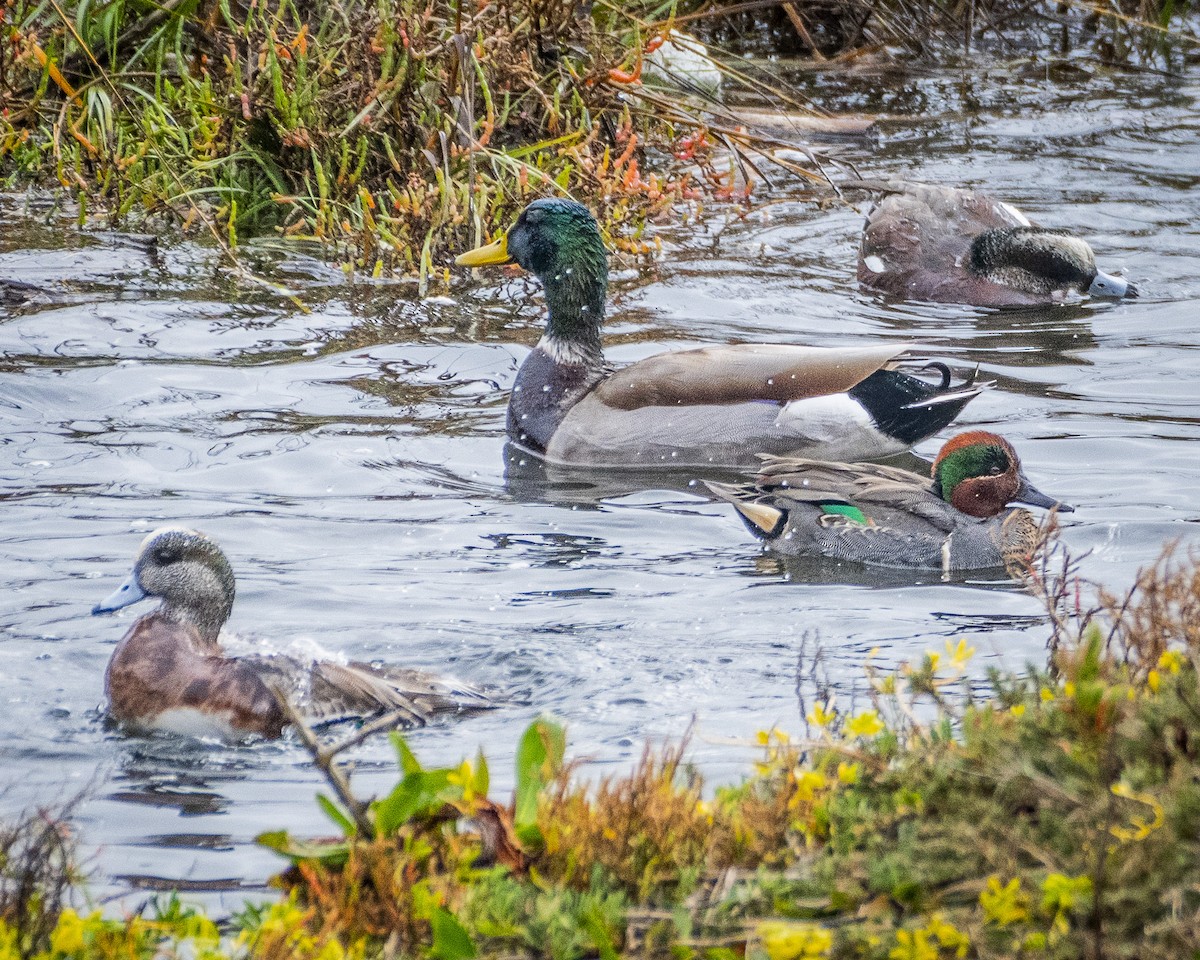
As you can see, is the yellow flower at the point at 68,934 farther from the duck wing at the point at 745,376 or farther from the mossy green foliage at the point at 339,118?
the mossy green foliage at the point at 339,118

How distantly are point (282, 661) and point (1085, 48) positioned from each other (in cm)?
1480

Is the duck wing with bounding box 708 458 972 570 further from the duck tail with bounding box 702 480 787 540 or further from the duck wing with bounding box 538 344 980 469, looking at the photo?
the duck wing with bounding box 538 344 980 469

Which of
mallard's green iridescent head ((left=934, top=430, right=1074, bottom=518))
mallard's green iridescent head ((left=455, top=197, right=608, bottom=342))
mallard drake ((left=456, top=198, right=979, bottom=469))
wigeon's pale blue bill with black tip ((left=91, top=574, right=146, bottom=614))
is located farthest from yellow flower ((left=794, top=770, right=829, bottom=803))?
mallard's green iridescent head ((left=455, top=197, right=608, bottom=342))

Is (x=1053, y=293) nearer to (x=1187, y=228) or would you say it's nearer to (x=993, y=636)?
(x=1187, y=228)

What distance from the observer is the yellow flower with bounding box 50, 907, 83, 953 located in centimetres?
271

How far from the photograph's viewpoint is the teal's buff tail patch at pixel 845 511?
6512mm

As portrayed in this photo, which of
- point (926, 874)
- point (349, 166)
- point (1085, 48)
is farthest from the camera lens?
point (1085, 48)

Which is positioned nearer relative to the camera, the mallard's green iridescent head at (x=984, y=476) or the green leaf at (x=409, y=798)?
the green leaf at (x=409, y=798)

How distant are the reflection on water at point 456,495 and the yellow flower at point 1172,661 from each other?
0.88 m

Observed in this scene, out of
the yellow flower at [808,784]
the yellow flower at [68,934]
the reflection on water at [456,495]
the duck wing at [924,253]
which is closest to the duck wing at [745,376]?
the reflection on water at [456,495]

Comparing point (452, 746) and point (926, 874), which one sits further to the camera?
point (452, 746)

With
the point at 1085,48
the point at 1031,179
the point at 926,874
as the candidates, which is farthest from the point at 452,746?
the point at 1085,48

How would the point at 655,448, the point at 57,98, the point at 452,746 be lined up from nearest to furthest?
the point at 452,746
the point at 655,448
the point at 57,98

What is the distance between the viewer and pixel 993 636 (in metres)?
5.54
